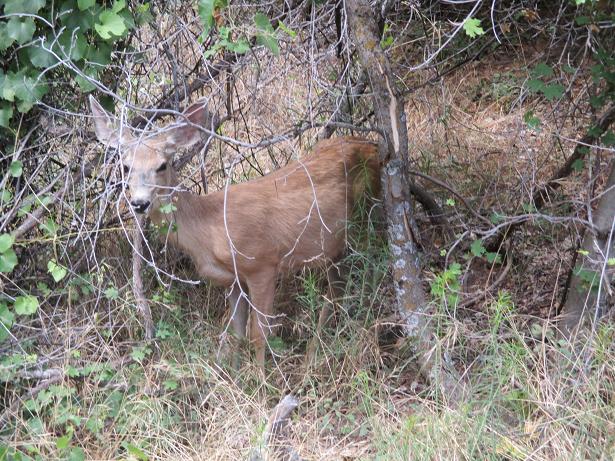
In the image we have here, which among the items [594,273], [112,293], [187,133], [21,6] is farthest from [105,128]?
[594,273]

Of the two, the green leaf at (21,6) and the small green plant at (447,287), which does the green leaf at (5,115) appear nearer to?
the green leaf at (21,6)

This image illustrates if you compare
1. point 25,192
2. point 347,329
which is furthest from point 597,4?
point 25,192

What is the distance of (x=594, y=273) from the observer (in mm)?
5109

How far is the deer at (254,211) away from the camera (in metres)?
5.55

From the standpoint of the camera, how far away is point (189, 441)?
495 centimetres

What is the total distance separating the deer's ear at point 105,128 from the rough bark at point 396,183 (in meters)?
1.46

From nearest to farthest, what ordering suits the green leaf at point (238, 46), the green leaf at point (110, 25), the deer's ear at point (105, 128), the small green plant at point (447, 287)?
1. the green leaf at point (238, 46)
2. the green leaf at point (110, 25)
3. the small green plant at point (447, 287)
4. the deer's ear at point (105, 128)

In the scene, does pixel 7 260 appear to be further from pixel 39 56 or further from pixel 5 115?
pixel 39 56

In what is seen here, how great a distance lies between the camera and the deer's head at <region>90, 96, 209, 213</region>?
A: 17.5 feet

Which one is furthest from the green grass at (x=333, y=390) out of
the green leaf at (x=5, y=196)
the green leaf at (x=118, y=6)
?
the green leaf at (x=118, y=6)

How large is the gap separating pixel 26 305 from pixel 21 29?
1.51 metres

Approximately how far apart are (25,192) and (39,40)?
3.39 feet

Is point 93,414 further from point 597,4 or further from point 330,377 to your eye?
point 597,4

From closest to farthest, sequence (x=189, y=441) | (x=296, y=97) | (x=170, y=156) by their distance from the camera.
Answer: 1. (x=189, y=441)
2. (x=170, y=156)
3. (x=296, y=97)
